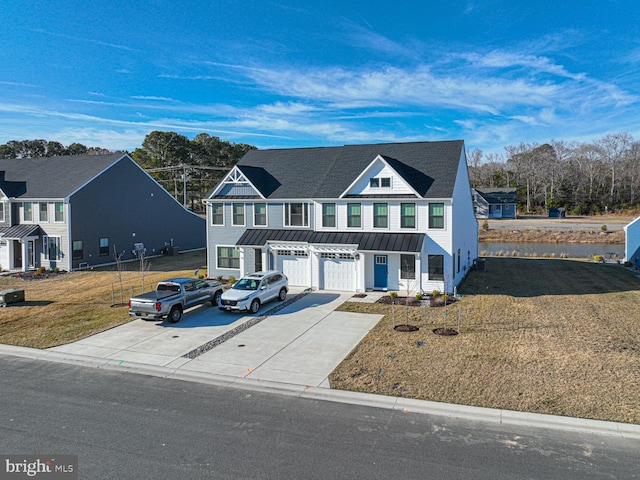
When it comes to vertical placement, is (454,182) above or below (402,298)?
above

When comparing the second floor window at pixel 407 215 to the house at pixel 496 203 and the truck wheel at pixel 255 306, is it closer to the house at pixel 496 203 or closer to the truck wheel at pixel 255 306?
the truck wheel at pixel 255 306

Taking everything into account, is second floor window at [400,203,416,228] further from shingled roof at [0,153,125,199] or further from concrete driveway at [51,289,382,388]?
shingled roof at [0,153,125,199]

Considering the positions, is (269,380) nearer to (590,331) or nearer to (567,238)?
(590,331)

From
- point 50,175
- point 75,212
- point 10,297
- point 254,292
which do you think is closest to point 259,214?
point 254,292

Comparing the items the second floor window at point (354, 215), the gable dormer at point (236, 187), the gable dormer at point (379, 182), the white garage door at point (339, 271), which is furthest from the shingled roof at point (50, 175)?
the gable dormer at point (379, 182)

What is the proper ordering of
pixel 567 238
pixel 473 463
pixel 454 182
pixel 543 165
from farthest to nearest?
1. pixel 543 165
2. pixel 567 238
3. pixel 454 182
4. pixel 473 463

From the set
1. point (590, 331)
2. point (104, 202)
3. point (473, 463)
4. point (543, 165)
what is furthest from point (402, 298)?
point (543, 165)

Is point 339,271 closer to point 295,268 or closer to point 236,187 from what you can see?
point 295,268
